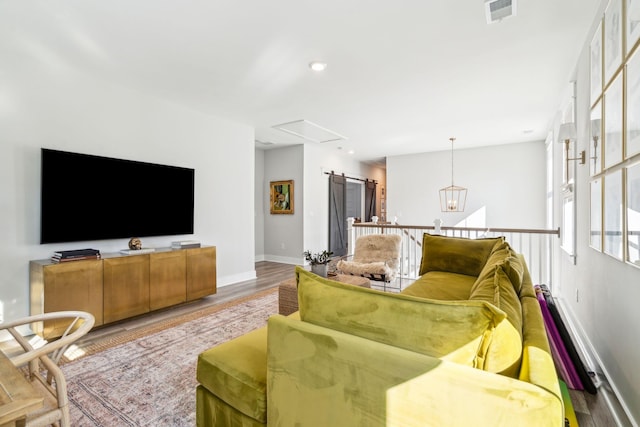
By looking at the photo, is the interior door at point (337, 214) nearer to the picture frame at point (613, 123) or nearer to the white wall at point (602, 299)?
the white wall at point (602, 299)

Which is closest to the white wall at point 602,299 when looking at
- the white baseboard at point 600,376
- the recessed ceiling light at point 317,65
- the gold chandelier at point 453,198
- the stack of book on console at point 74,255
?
the white baseboard at point 600,376

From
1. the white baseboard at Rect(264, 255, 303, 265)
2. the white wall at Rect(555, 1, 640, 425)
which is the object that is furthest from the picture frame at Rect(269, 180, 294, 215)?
the white wall at Rect(555, 1, 640, 425)

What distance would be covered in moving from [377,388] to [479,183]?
686 centimetres

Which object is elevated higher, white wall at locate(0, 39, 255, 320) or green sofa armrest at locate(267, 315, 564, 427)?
white wall at locate(0, 39, 255, 320)

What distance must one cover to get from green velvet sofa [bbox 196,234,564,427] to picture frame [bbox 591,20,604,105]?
167cm

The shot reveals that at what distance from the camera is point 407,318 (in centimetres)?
98

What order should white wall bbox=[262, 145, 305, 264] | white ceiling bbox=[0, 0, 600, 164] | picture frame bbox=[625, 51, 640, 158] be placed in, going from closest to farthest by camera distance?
1. picture frame bbox=[625, 51, 640, 158]
2. white ceiling bbox=[0, 0, 600, 164]
3. white wall bbox=[262, 145, 305, 264]

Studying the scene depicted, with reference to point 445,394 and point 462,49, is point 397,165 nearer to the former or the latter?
point 462,49

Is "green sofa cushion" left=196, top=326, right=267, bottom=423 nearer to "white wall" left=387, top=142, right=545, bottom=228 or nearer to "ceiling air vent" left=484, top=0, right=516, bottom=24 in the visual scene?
"ceiling air vent" left=484, top=0, right=516, bottom=24

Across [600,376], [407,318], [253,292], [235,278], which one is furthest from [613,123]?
[235,278]

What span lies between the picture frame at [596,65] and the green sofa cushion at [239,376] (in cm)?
271

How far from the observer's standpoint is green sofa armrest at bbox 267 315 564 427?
0.78 meters

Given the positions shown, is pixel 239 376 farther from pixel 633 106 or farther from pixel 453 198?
pixel 453 198

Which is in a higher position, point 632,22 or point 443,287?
point 632,22
